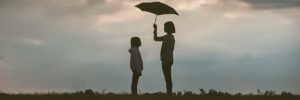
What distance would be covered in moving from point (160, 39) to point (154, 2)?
1.43 metres

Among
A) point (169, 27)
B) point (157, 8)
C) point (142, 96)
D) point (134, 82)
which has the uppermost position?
point (157, 8)

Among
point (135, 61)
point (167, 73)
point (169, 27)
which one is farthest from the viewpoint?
point (135, 61)

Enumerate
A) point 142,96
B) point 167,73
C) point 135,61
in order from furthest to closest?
point 135,61 → point 167,73 → point 142,96

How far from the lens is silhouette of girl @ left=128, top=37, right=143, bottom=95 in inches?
989

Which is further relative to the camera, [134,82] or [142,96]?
[134,82]

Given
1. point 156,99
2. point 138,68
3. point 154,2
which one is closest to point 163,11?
point 154,2

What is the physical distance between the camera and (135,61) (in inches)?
989

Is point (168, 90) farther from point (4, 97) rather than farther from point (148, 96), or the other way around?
point (4, 97)

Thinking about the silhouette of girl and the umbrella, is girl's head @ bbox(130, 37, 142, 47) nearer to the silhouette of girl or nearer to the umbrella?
the silhouette of girl

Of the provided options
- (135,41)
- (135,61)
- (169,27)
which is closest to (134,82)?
(135,61)

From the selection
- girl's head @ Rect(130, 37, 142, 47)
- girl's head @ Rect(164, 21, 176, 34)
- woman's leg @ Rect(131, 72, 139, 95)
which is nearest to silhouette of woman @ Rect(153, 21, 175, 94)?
girl's head @ Rect(164, 21, 176, 34)

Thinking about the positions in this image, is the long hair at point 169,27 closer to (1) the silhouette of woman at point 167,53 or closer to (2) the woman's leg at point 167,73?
(1) the silhouette of woman at point 167,53

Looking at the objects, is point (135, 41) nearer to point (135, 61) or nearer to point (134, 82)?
point (135, 61)

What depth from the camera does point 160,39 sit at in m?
23.8
